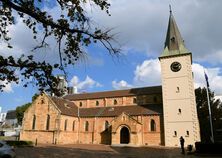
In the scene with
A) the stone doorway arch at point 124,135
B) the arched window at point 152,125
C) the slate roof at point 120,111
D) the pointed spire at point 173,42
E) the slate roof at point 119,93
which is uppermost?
the pointed spire at point 173,42

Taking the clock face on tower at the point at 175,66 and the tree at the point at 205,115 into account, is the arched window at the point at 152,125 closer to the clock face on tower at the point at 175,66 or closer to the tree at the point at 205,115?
the clock face on tower at the point at 175,66

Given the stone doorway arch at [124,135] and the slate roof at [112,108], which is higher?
the slate roof at [112,108]

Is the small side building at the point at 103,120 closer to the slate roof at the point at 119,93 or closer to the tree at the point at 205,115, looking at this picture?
the slate roof at the point at 119,93

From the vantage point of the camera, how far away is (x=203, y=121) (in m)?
52.8

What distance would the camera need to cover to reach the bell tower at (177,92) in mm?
39750

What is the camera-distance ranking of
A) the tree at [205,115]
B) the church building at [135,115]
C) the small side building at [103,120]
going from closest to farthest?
the church building at [135,115], the small side building at [103,120], the tree at [205,115]

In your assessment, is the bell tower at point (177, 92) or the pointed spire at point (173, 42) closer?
the bell tower at point (177, 92)

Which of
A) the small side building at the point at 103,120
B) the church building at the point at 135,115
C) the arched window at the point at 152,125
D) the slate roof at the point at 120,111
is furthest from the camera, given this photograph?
the slate roof at the point at 120,111

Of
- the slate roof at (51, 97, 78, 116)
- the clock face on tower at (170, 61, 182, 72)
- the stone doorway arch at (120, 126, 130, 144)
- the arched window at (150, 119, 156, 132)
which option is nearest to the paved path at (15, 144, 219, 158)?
the arched window at (150, 119, 156, 132)

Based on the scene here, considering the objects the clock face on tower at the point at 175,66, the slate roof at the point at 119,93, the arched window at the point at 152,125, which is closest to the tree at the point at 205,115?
the slate roof at the point at 119,93

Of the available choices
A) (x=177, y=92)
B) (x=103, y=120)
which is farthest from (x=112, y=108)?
(x=177, y=92)

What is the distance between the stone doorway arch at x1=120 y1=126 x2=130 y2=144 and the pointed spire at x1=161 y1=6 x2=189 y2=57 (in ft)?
52.9

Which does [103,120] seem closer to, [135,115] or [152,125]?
[135,115]

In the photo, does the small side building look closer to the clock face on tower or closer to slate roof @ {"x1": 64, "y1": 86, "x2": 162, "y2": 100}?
slate roof @ {"x1": 64, "y1": 86, "x2": 162, "y2": 100}
